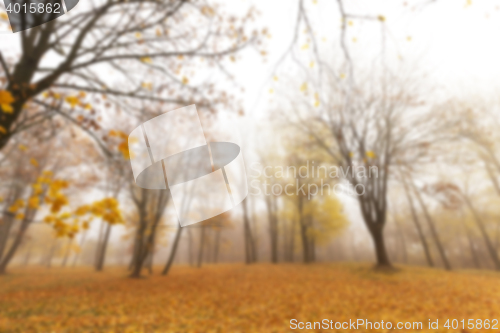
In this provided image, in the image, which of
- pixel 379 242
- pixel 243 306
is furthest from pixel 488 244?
pixel 243 306

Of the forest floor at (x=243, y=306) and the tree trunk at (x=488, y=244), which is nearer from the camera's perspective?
the forest floor at (x=243, y=306)

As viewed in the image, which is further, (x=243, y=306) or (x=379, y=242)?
(x=379, y=242)

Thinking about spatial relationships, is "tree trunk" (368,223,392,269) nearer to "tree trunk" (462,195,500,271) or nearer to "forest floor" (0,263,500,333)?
"forest floor" (0,263,500,333)

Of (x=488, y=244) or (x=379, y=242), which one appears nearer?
(x=379, y=242)

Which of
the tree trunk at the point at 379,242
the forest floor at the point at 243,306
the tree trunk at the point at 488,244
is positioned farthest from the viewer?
the tree trunk at the point at 488,244

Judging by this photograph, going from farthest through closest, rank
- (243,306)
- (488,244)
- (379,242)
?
(488,244)
(379,242)
(243,306)

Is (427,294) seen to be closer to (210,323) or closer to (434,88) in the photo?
(210,323)

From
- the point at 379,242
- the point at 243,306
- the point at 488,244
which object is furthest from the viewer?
the point at 488,244

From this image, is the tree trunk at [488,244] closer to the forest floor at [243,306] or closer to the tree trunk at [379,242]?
the tree trunk at [379,242]

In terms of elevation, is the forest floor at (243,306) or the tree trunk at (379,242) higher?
the tree trunk at (379,242)

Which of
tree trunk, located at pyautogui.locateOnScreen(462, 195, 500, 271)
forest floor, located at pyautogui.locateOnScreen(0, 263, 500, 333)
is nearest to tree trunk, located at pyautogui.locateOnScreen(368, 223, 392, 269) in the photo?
forest floor, located at pyautogui.locateOnScreen(0, 263, 500, 333)

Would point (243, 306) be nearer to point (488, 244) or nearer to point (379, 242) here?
point (379, 242)

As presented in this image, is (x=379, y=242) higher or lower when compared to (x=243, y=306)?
higher

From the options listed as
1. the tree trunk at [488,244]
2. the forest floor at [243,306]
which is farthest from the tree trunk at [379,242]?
the tree trunk at [488,244]
